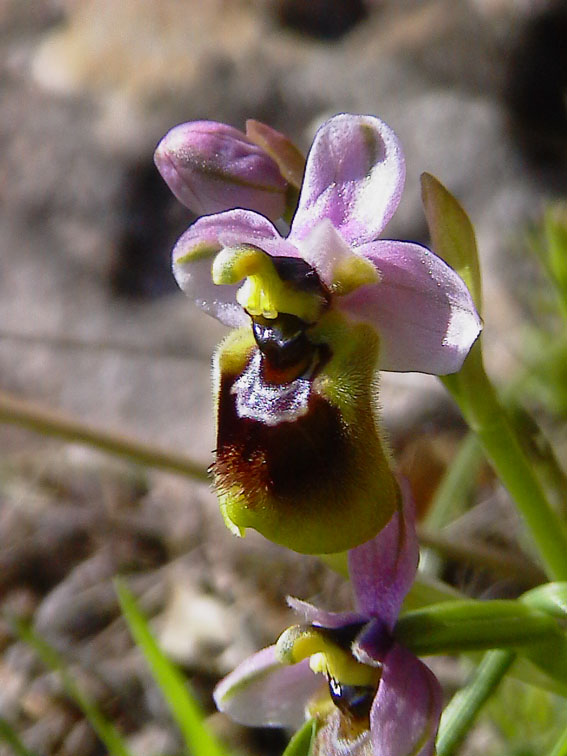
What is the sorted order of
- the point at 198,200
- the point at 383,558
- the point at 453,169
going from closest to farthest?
the point at 383,558, the point at 198,200, the point at 453,169

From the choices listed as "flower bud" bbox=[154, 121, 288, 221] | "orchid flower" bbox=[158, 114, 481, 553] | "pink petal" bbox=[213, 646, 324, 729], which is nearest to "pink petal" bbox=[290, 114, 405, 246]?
"orchid flower" bbox=[158, 114, 481, 553]

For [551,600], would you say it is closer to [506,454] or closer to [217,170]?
[506,454]

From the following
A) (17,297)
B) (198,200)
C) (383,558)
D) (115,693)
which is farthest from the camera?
(17,297)

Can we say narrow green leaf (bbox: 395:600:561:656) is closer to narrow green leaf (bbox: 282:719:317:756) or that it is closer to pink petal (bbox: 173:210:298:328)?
narrow green leaf (bbox: 282:719:317:756)

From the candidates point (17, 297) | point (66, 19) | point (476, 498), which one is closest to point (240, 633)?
point (476, 498)

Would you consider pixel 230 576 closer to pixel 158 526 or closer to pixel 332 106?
pixel 158 526

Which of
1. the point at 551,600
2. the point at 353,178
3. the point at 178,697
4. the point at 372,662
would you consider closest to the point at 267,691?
the point at 178,697

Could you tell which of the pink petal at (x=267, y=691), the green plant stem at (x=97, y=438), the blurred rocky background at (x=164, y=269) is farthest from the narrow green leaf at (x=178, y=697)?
the blurred rocky background at (x=164, y=269)
